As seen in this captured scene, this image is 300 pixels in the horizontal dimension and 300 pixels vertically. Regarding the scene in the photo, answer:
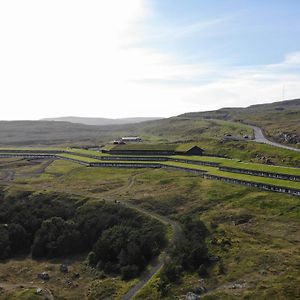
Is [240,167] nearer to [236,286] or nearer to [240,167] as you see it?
[240,167]

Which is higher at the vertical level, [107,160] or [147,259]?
[107,160]

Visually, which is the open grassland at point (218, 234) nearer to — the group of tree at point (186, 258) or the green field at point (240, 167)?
the group of tree at point (186, 258)

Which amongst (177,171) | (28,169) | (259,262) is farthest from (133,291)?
(28,169)

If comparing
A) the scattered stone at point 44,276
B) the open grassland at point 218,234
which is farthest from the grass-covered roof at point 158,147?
the scattered stone at point 44,276

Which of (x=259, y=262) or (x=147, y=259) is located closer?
(x=259, y=262)

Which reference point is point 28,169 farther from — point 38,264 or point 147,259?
point 147,259

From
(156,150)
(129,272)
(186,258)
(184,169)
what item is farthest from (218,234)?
(156,150)
